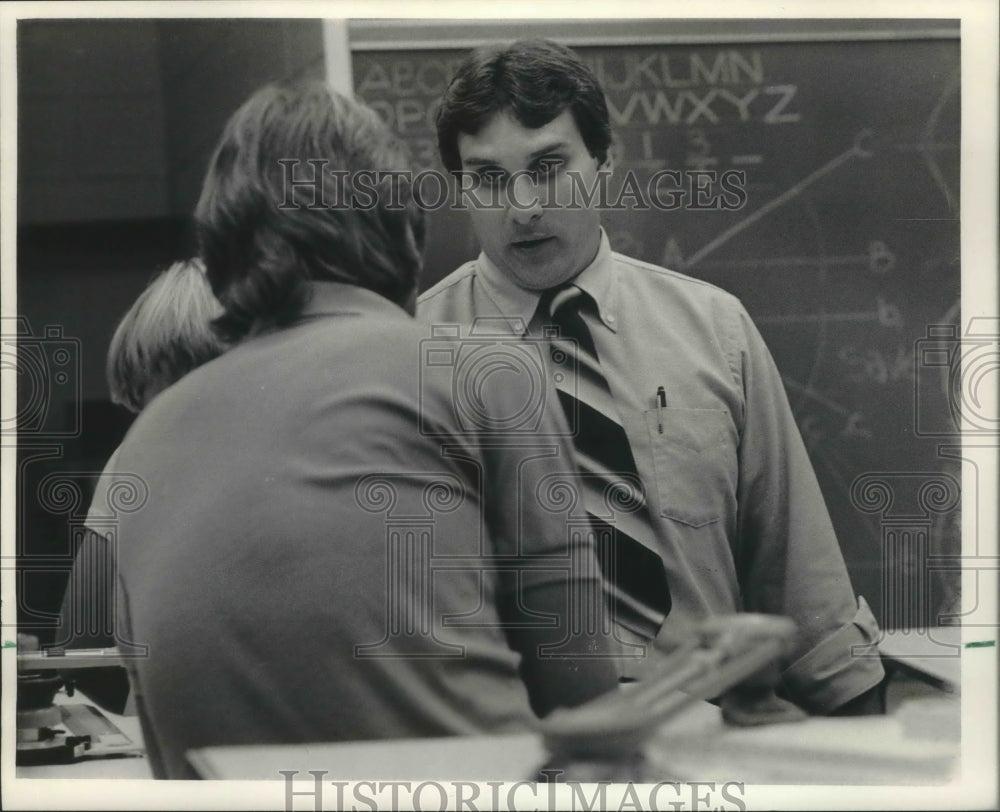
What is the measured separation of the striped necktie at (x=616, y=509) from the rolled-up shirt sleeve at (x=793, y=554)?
309mm

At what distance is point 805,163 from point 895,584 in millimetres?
1405

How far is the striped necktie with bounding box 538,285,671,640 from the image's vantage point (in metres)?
3.52

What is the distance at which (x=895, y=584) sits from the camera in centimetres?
365

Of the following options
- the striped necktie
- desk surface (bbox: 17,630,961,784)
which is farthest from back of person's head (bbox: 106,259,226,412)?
the striped necktie

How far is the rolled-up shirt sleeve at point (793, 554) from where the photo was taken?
11.8ft

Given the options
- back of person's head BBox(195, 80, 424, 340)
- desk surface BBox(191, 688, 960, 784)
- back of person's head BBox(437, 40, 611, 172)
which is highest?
back of person's head BBox(437, 40, 611, 172)

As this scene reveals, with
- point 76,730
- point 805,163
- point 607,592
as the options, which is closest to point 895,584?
point 607,592

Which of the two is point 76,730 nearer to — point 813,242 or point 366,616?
point 366,616

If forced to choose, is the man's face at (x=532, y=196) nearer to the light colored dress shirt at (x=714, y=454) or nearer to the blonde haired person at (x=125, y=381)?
the light colored dress shirt at (x=714, y=454)

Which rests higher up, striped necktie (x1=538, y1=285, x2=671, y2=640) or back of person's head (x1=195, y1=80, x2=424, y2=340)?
back of person's head (x1=195, y1=80, x2=424, y2=340)

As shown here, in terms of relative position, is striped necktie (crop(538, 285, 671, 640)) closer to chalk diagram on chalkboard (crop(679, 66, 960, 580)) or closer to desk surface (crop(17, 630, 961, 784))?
desk surface (crop(17, 630, 961, 784))

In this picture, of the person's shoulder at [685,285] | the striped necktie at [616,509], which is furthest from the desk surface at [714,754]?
the person's shoulder at [685,285]

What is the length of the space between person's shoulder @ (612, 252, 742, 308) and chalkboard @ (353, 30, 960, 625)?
0.09 feet

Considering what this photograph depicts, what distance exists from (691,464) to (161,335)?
5.80 feet
